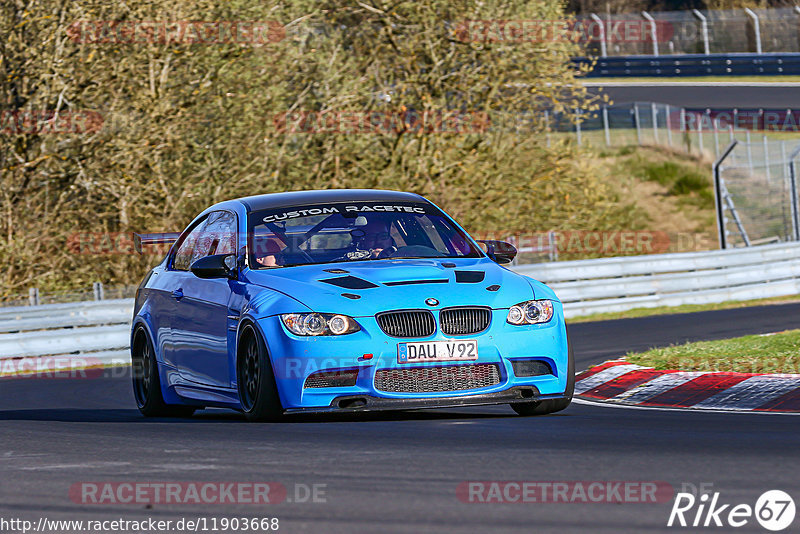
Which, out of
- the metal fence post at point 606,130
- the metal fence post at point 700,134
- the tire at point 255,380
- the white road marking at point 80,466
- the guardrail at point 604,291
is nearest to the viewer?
the white road marking at point 80,466

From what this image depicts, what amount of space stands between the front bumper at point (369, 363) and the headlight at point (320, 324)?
35 millimetres

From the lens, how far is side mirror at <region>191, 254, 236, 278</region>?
377 inches

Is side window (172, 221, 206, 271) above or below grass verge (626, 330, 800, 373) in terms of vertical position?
above

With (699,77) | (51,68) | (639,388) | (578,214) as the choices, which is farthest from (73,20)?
(699,77)

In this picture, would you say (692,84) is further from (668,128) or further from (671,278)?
(671,278)

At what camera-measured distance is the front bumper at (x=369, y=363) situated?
8.44m

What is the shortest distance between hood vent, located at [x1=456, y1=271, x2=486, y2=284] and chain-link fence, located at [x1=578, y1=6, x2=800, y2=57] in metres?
42.9

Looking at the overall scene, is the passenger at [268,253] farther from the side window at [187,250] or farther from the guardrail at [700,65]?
the guardrail at [700,65]

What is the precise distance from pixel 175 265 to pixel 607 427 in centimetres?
424

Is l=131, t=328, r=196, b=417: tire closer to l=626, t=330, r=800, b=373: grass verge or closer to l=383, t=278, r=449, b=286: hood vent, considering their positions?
l=383, t=278, r=449, b=286: hood vent

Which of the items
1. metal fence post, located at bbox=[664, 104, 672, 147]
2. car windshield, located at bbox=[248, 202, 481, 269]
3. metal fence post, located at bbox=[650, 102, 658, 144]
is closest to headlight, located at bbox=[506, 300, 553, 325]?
car windshield, located at bbox=[248, 202, 481, 269]

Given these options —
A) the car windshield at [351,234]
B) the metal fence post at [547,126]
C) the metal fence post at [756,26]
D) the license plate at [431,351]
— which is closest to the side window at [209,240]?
the car windshield at [351,234]

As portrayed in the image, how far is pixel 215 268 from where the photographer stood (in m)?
9.57

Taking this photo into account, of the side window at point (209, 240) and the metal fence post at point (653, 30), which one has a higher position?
the side window at point (209, 240)
